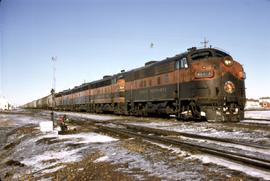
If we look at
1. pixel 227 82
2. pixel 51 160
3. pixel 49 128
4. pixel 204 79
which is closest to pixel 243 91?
pixel 227 82

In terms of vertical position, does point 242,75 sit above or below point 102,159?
above

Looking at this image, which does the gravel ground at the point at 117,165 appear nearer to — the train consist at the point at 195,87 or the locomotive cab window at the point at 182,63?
the train consist at the point at 195,87

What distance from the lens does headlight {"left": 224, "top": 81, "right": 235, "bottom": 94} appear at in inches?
749

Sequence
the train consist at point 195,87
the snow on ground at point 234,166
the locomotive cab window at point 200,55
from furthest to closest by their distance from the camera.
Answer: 1. the locomotive cab window at point 200,55
2. the train consist at point 195,87
3. the snow on ground at point 234,166

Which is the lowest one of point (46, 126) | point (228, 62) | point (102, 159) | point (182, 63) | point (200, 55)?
point (102, 159)

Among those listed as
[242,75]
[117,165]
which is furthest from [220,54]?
[117,165]

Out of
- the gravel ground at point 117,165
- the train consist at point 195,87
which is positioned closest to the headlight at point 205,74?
the train consist at point 195,87

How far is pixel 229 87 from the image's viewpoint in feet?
62.9

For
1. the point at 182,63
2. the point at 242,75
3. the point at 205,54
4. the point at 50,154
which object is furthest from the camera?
the point at 182,63

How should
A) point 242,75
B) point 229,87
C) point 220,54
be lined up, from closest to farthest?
point 229,87
point 220,54
point 242,75

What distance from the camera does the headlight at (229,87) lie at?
19027 mm

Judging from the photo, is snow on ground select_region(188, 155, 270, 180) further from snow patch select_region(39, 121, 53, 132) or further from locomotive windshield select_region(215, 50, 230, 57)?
snow patch select_region(39, 121, 53, 132)

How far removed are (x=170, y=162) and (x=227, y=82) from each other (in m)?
12.5

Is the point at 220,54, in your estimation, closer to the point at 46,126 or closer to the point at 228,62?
the point at 228,62
